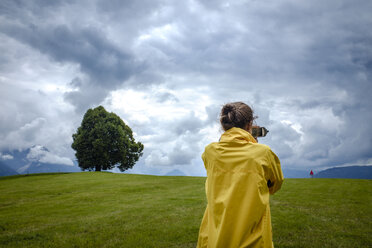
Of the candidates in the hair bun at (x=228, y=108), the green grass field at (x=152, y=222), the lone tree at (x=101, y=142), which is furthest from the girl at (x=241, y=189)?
the lone tree at (x=101, y=142)

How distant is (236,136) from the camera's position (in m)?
2.62

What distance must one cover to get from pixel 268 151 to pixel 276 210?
10914 millimetres

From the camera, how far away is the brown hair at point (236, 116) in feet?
9.23

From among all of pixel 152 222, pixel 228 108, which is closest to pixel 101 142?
pixel 152 222

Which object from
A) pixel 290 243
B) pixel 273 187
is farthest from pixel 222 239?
pixel 290 243

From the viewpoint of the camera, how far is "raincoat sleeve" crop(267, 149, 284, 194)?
2.49 metres

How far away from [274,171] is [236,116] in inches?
30.0

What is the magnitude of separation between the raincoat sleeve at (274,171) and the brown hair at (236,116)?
507 mm

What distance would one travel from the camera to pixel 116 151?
44406mm

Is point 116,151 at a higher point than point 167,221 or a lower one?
higher

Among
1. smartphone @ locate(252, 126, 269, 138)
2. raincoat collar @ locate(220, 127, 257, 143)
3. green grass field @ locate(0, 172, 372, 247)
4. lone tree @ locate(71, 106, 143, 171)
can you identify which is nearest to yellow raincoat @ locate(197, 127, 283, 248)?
raincoat collar @ locate(220, 127, 257, 143)

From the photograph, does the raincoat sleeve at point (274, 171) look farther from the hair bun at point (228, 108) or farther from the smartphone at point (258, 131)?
the hair bun at point (228, 108)

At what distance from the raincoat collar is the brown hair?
0.42 ft

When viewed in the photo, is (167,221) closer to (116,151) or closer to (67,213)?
(67,213)
